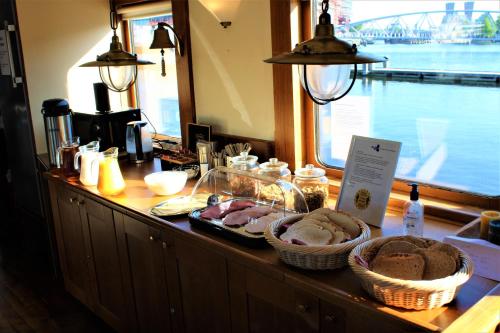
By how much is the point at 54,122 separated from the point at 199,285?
170 centimetres

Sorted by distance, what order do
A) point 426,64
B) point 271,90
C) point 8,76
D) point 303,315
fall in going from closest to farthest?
point 303,315 → point 426,64 → point 271,90 → point 8,76

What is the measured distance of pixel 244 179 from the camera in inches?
92.9

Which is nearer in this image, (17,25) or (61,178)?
(61,178)

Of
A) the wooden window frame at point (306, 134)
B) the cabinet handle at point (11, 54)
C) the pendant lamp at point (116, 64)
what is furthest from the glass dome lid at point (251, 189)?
the cabinet handle at point (11, 54)

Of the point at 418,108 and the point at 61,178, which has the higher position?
the point at 418,108

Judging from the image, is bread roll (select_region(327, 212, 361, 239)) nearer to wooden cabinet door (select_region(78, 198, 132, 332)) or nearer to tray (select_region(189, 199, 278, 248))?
tray (select_region(189, 199, 278, 248))

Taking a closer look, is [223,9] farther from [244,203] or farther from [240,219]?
[240,219]

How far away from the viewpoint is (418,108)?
225 cm

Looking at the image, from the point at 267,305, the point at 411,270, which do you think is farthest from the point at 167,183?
the point at 411,270

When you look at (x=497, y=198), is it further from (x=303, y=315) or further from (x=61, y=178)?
(x=61, y=178)

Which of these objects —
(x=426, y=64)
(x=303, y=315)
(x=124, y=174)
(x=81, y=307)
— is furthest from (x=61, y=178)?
(x=426, y=64)

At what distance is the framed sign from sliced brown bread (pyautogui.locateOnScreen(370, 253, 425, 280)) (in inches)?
65.8

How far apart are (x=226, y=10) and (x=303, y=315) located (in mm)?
1751

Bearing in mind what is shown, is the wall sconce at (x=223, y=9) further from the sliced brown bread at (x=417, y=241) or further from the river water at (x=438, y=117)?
the sliced brown bread at (x=417, y=241)
